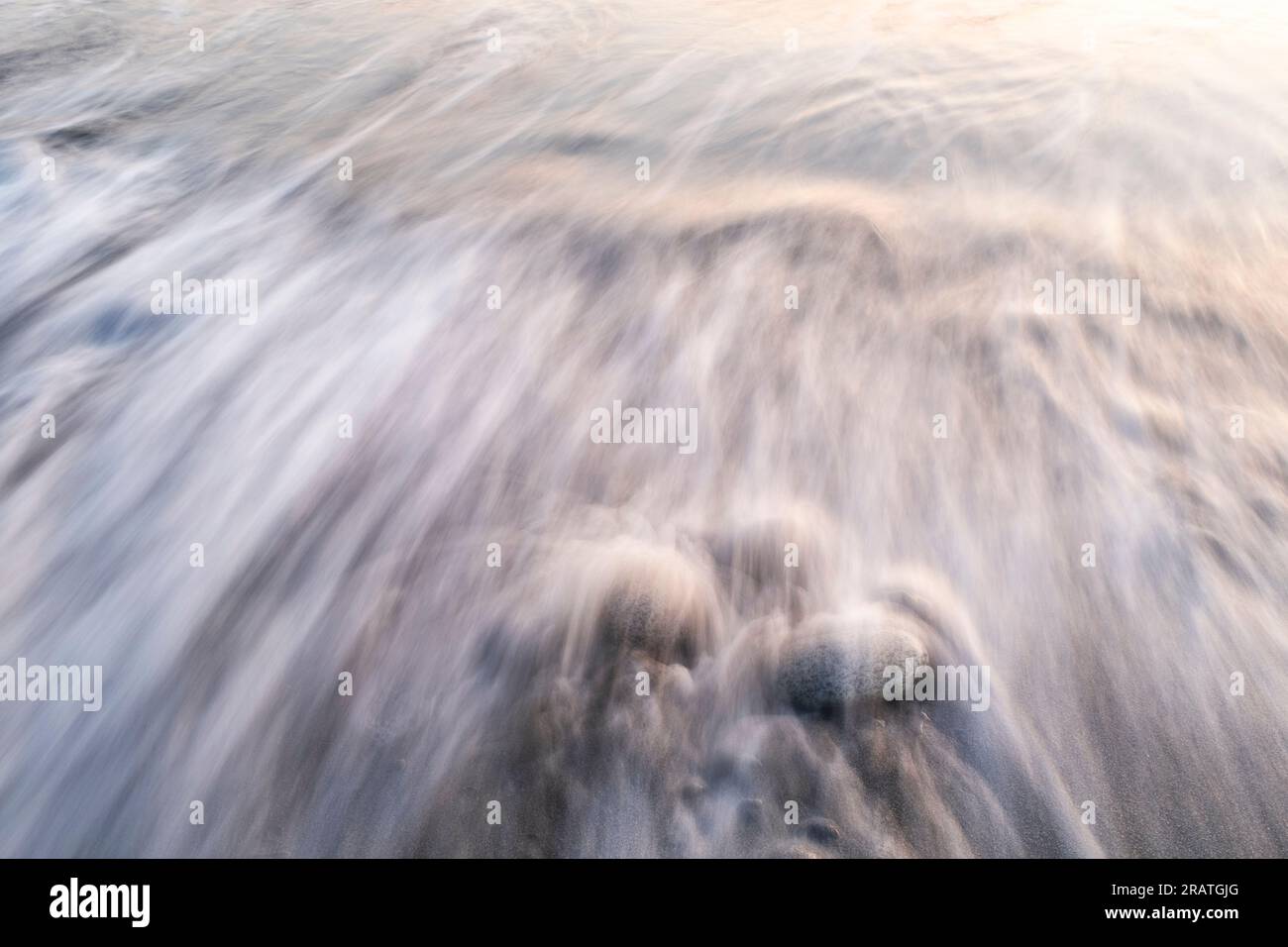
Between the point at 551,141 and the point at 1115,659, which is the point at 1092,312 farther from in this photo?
the point at 551,141

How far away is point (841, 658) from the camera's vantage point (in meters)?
2.19

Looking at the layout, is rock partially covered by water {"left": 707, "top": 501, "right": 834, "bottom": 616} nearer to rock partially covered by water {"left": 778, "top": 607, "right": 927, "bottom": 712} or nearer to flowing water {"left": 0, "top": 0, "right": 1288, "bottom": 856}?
flowing water {"left": 0, "top": 0, "right": 1288, "bottom": 856}

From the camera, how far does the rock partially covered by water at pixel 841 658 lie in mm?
2145

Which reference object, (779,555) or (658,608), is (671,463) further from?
(658,608)

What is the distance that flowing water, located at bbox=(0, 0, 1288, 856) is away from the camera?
2.10 metres

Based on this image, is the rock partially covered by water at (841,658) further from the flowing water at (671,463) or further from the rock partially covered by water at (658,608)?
the rock partially covered by water at (658,608)

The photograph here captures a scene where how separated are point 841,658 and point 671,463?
106 centimetres

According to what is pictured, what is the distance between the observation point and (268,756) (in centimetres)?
222

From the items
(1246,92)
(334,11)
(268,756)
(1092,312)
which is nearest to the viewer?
(268,756)

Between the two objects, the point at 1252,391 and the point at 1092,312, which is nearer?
the point at 1252,391

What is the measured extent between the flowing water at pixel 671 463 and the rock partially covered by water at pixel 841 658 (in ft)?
0.05

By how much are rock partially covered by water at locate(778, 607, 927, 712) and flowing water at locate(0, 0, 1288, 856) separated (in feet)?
0.05
